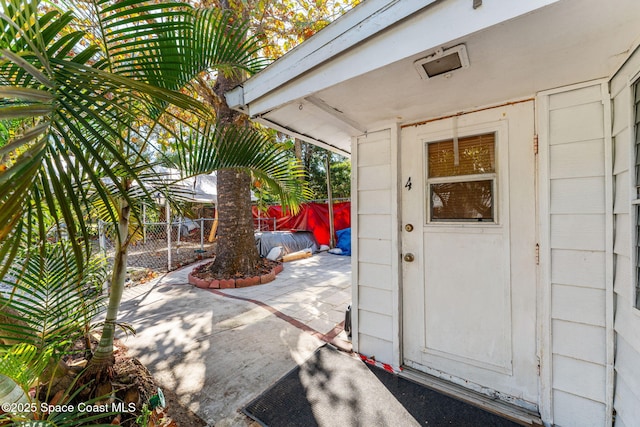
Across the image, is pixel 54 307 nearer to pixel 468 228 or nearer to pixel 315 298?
pixel 468 228

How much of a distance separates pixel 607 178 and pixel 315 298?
135 inches

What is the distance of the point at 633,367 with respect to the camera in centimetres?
136

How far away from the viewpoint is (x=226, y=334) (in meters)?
2.85

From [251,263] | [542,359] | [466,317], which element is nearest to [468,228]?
[466,317]

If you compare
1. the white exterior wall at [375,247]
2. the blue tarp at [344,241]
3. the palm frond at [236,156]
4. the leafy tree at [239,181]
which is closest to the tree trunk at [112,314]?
the palm frond at [236,156]

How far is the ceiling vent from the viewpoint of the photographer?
1.31 m

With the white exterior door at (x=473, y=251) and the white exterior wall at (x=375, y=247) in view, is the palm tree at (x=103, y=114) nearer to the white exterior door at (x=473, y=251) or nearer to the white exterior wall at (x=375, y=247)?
the white exterior wall at (x=375, y=247)

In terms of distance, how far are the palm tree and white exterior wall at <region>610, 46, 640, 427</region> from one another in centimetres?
211

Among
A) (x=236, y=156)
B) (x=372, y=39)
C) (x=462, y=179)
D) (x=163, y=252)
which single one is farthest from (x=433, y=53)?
(x=163, y=252)

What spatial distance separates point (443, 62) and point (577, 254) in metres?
1.40

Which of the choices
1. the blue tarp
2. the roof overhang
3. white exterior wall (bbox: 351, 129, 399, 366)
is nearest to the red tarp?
the blue tarp

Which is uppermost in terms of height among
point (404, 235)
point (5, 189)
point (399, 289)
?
point (5, 189)

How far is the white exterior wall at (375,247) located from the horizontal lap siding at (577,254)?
1.02 m

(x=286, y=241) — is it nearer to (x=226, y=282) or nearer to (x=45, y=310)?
(x=226, y=282)
